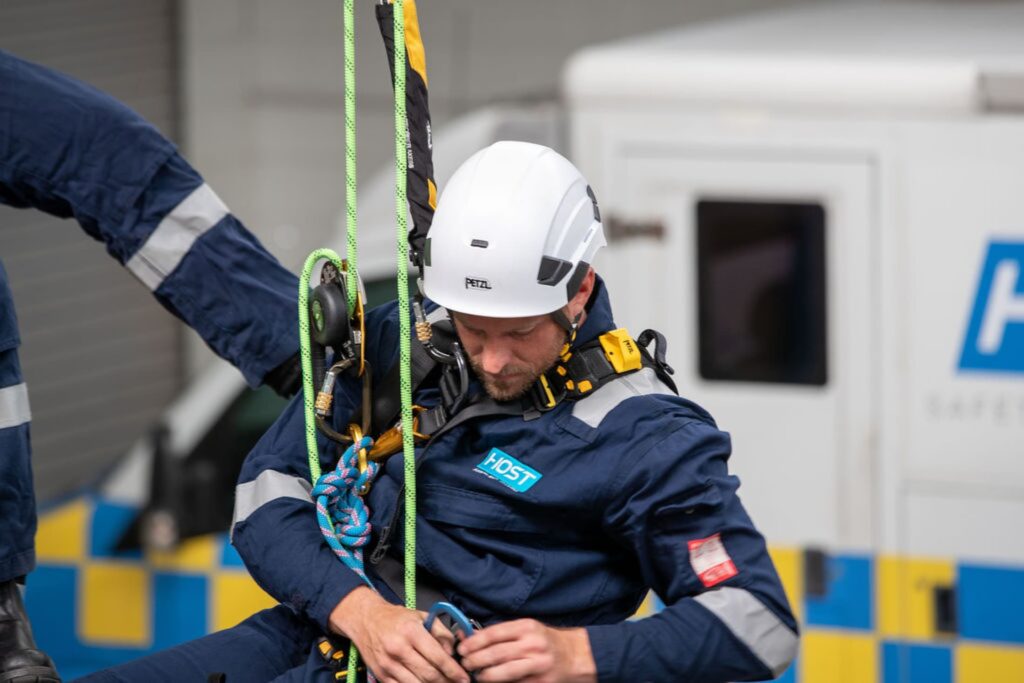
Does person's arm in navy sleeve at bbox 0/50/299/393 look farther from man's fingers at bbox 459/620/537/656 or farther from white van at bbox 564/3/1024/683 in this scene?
white van at bbox 564/3/1024/683

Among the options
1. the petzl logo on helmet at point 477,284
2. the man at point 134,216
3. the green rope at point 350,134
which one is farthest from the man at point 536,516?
the man at point 134,216

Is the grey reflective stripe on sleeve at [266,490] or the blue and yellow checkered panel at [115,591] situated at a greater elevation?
the grey reflective stripe on sleeve at [266,490]

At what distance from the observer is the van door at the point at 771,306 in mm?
4586

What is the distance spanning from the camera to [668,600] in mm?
2613

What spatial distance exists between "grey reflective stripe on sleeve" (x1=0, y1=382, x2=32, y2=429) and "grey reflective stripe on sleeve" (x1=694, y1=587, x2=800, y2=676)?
1.28 m

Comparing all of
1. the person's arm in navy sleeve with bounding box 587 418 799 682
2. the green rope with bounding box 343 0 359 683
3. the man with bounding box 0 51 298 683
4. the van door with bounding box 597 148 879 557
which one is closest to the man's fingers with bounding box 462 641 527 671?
the person's arm in navy sleeve with bounding box 587 418 799 682

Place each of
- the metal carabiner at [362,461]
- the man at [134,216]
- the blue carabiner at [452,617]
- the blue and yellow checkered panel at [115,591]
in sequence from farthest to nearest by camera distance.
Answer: the blue and yellow checkered panel at [115,591] < the man at [134,216] < the metal carabiner at [362,461] < the blue carabiner at [452,617]

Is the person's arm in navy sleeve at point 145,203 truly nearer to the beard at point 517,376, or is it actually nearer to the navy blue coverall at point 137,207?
the navy blue coverall at point 137,207

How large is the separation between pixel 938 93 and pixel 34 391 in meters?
4.61

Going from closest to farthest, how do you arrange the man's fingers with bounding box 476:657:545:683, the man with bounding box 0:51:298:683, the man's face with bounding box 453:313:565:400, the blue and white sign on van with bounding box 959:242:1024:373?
the man's fingers with bounding box 476:657:545:683 → the man's face with bounding box 453:313:565:400 → the man with bounding box 0:51:298:683 → the blue and white sign on van with bounding box 959:242:1024:373

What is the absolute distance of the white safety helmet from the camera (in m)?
2.57

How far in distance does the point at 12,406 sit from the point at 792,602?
2.39 m

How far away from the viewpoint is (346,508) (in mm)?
2750

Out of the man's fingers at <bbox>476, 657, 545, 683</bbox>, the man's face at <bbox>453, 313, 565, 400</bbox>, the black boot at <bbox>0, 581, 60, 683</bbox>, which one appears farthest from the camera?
the black boot at <bbox>0, 581, 60, 683</bbox>
